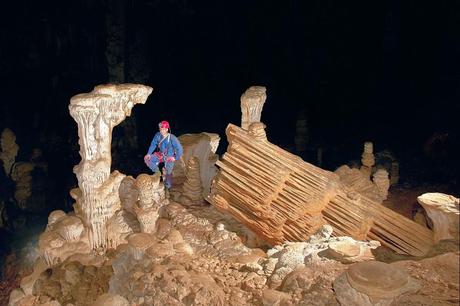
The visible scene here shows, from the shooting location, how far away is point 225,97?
17.7 meters

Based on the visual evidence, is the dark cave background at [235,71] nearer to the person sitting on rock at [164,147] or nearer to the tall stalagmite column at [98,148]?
the person sitting on rock at [164,147]

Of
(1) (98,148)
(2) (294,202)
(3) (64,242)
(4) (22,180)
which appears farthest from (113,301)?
(4) (22,180)

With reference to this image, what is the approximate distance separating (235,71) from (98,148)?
1264 cm

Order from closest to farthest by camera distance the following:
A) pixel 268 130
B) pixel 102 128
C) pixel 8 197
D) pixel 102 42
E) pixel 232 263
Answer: pixel 232 263, pixel 102 128, pixel 8 197, pixel 102 42, pixel 268 130

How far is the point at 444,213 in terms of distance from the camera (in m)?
3.95

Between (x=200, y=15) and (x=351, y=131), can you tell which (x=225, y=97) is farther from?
(x=351, y=131)

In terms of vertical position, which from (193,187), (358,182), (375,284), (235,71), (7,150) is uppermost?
(235,71)

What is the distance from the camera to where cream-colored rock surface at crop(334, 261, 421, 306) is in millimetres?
3064

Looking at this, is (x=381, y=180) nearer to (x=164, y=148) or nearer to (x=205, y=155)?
(x=205, y=155)

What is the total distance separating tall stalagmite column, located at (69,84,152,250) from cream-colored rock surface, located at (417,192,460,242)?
375cm

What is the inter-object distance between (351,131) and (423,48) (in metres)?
3.92

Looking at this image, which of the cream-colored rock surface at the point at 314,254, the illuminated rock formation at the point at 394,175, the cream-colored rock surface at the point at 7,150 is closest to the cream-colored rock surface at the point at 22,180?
the cream-colored rock surface at the point at 7,150

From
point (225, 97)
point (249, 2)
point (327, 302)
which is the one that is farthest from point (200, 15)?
point (327, 302)

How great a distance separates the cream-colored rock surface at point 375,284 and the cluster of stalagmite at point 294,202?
59.9 inches
